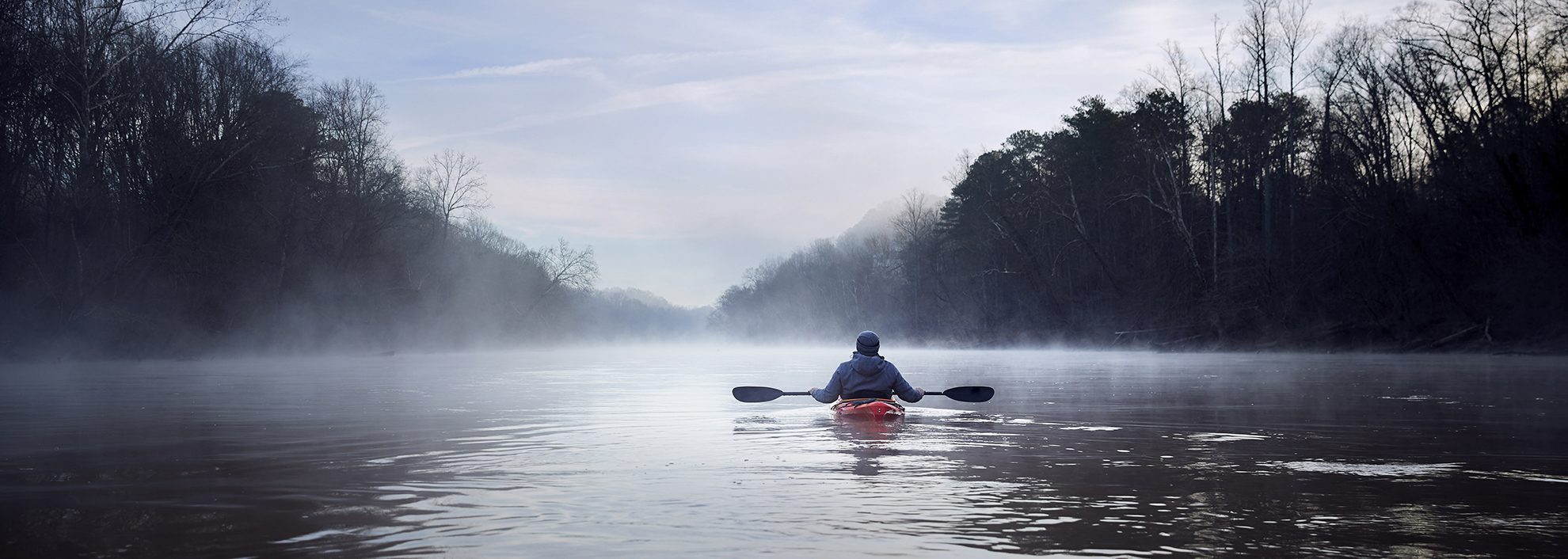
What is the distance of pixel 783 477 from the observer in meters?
8.20

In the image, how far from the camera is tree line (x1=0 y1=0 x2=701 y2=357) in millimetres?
33375

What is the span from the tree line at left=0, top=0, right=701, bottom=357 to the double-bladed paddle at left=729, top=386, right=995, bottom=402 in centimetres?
2479

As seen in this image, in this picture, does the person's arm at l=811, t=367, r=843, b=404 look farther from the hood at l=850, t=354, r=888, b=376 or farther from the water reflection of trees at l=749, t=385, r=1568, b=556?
the water reflection of trees at l=749, t=385, r=1568, b=556

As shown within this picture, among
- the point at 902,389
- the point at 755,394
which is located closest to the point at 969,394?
the point at 902,389

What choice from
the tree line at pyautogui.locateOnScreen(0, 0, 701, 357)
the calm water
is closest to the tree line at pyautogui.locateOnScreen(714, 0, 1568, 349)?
the calm water

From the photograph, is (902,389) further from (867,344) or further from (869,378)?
(867,344)

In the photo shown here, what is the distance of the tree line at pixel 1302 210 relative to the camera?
34125 millimetres

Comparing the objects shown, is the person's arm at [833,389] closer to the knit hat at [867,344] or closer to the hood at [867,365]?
the hood at [867,365]

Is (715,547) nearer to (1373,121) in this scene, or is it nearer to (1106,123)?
(1373,121)

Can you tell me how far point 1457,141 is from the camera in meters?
36.6

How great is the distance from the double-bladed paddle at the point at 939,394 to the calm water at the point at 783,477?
0.25m

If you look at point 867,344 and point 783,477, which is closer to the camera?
point 783,477

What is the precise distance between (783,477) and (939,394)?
806 cm

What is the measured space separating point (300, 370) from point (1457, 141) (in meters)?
34.9
